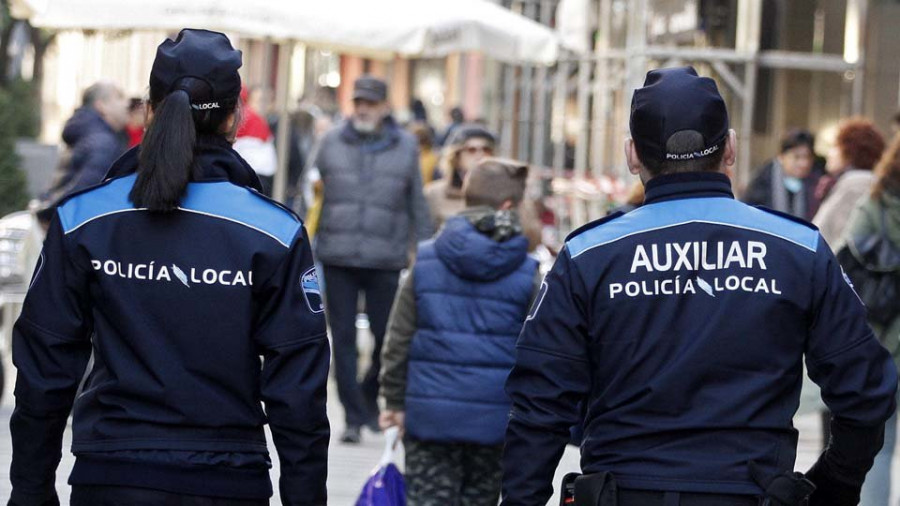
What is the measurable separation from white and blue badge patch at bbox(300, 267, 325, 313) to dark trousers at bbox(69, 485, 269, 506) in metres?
0.48

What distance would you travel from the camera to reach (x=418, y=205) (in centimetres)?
1072

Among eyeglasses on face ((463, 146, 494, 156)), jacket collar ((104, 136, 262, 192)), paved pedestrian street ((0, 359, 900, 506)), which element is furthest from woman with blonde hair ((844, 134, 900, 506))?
jacket collar ((104, 136, 262, 192))

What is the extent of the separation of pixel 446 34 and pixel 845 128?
402cm

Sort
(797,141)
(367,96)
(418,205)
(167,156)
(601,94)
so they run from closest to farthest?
(167,156) < (367,96) < (418,205) < (797,141) < (601,94)

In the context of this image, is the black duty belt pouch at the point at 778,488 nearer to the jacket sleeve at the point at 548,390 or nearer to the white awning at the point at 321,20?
the jacket sleeve at the point at 548,390

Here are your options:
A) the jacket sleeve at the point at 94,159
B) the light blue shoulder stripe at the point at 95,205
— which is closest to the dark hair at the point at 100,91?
the jacket sleeve at the point at 94,159

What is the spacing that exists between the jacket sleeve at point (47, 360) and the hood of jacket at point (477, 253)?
2.48m

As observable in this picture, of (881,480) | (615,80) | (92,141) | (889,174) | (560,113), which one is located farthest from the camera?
(560,113)

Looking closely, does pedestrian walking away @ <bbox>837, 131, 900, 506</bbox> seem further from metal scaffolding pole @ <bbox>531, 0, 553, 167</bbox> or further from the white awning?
metal scaffolding pole @ <bbox>531, 0, 553, 167</bbox>

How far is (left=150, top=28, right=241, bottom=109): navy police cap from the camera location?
4.25 meters

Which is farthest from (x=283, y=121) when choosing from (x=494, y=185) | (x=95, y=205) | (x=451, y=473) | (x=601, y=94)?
(x=95, y=205)

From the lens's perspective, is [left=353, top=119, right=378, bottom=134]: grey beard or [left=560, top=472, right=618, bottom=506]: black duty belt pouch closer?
[left=560, top=472, right=618, bottom=506]: black duty belt pouch

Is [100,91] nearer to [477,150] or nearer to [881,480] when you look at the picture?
[477,150]

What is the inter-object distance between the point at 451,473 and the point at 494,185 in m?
1.07
